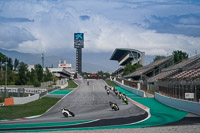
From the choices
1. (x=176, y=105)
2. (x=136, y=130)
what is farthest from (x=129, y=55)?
(x=136, y=130)

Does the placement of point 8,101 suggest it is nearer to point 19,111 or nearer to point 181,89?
point 19,111

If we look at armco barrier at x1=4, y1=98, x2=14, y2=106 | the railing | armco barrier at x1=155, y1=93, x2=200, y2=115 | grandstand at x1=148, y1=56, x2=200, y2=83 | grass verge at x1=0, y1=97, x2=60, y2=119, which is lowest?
grass verge at x1=0, y1=97, x2=60, y2=119

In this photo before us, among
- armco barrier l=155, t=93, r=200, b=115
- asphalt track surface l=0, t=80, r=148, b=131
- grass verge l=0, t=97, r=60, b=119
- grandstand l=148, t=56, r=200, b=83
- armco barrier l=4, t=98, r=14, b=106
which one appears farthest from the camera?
grandstand l=148, t=56, r=200, b=83

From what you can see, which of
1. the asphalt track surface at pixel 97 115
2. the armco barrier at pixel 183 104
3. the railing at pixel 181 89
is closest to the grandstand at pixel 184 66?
the railing at pixel 181 89

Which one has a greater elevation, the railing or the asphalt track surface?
the railing

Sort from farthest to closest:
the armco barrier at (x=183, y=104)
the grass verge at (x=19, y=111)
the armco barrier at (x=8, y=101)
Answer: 1. the armco barrier at (x=8, y=101)
2. the grass verge at (x=19, y=111)
3. the armco barrier at (x=183, y=104)

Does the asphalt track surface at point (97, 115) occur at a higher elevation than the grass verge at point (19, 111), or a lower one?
higher

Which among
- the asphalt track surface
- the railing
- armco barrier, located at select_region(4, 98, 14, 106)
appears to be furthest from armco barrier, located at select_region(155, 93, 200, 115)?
armco barrier, located at select_region(4, 98, 14, 106)

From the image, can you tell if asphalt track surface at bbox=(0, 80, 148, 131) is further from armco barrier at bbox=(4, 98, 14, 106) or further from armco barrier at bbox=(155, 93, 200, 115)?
armco barrier at bbox=(4, 98, 14, 106)

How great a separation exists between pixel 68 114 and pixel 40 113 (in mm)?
5250

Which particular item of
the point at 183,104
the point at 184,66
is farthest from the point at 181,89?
the point at 184,66

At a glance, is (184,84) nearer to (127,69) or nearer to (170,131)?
(170,131)

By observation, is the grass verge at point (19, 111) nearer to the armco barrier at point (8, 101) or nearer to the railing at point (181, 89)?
the armco barrier at point (8, 101)

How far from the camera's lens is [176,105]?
30.1 metres
